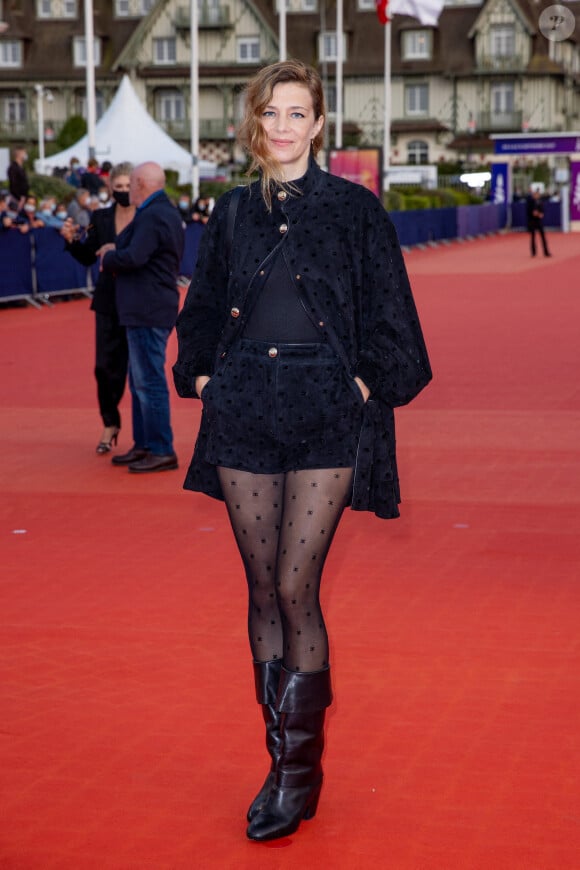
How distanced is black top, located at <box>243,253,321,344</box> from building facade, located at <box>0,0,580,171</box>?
75.9 m

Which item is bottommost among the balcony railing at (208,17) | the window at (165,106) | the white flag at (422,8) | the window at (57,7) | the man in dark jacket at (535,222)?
the man in dark jacket at (535,222)

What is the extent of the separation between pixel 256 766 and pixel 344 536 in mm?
3480

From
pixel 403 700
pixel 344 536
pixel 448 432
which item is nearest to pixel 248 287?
pixel 403 700

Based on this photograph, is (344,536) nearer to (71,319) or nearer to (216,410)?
(216,410)

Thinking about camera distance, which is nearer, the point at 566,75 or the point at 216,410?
the point at 216,410

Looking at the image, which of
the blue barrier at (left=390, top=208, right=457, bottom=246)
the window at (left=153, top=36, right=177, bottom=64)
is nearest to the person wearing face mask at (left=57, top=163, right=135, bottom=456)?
the blue barrier at (left=390, top=208, right=457, bottom=246)

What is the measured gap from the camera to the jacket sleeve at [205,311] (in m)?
4.32

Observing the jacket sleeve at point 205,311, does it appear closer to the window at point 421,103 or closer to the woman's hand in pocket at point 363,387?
the woman's hand in pocket at point 363,387

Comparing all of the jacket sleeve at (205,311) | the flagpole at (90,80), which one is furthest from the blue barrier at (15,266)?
the jacket sleeve at (205,311)

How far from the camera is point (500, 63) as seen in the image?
263 ft

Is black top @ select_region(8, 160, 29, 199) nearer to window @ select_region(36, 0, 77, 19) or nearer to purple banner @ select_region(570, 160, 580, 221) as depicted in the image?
purple banner @ select_region(570, 160, 580, 221)

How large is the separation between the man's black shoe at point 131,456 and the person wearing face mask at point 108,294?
0.40m

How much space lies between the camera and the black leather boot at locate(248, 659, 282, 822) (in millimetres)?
4348

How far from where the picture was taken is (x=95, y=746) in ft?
16.5
